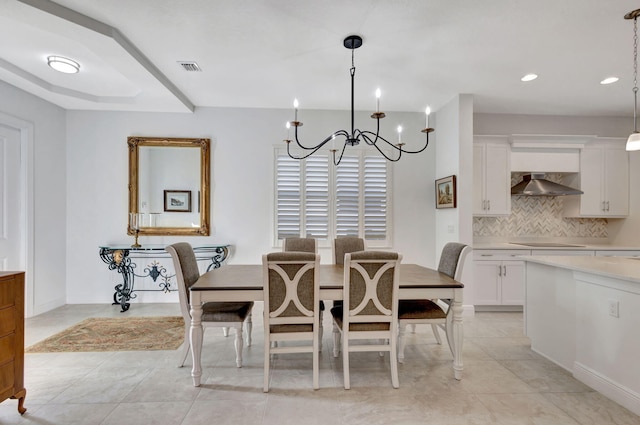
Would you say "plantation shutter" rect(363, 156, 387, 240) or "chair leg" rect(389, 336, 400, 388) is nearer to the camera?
"chair leg" rect(389, 336, 400, 388)

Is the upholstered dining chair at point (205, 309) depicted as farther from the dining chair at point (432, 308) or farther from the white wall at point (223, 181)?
the white wall at point (223, 181)

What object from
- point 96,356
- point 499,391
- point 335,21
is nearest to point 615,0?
point 335,21

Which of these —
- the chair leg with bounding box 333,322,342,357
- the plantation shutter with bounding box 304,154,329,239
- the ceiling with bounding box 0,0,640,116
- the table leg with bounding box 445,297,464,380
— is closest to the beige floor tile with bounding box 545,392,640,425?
the table leg with bounding box 445,297,464,380

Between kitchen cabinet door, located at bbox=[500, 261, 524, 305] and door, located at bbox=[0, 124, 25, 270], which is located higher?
door, located at bbox=[0, 124, 25, 270]

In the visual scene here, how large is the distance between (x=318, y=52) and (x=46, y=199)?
3793 millimetres

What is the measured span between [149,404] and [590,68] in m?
4.81

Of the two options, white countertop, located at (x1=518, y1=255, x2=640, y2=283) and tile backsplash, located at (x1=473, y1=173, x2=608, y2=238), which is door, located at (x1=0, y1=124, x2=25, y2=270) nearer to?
white countertop, located at (x1=518, y1=255, x2=640, y2=283)

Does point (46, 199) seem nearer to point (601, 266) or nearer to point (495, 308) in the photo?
point (601, 266)

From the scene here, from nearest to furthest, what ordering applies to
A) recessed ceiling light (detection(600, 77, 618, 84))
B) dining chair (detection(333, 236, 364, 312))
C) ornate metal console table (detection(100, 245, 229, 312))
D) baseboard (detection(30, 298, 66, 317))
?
dining chair (detection(333, 236, 364, 312)) → recessed ceiling light (detection(600, 77, 618, 84)) → baseboard (detection(30, 298, 66, 317)) → ornate metal console table (detection(100, 245, 229, 312))

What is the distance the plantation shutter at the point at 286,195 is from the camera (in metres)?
4.34

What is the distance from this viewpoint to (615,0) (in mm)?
2129

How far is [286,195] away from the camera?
14.3ft

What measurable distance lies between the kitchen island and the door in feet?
17.7

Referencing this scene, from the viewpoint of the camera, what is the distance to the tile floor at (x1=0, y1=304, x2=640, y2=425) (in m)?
1.88
